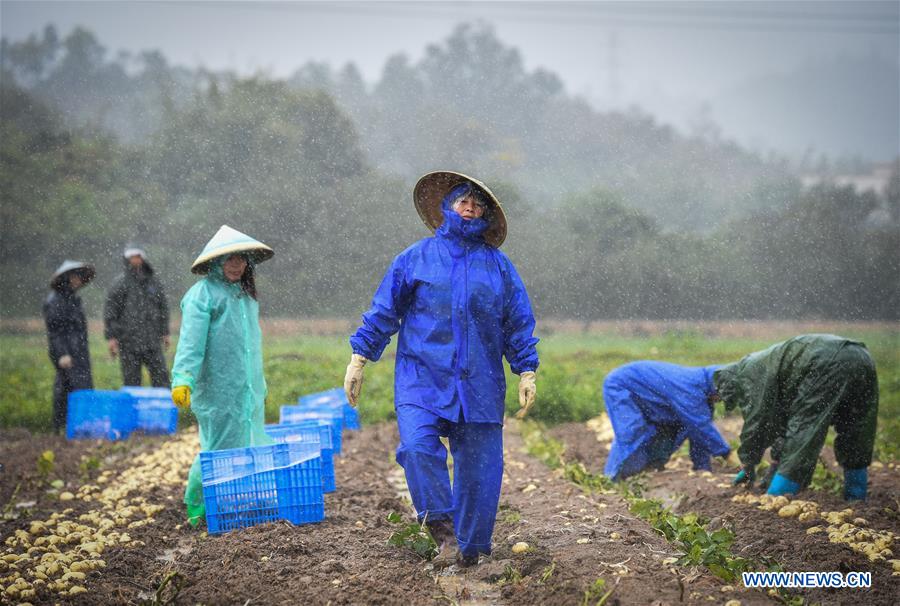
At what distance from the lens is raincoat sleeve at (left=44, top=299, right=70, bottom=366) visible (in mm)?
10719

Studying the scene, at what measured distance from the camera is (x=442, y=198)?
5.78 meters

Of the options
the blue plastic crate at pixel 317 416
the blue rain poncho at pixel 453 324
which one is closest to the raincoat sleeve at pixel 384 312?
the blue rain poncho at pixel 453 324

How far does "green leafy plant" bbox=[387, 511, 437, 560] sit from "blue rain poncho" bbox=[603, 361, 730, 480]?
2857 millimetres

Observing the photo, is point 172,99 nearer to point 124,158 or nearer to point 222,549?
point 124,158

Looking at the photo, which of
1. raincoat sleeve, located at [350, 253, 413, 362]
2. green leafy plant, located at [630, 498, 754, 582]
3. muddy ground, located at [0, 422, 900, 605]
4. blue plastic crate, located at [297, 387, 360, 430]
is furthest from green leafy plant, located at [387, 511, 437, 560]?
blue plastic crate, located at [297, 387, 360, 430]

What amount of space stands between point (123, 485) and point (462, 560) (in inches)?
147

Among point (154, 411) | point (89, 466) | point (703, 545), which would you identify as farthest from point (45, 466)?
point (703, 545)

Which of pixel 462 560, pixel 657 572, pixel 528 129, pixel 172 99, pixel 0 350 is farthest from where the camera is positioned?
pixel 528 129

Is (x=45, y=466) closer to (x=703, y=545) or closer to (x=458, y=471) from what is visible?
(x=458, y=471)

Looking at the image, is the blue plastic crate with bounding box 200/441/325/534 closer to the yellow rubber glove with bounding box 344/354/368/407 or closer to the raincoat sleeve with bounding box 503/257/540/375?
the yellow rubber glove with bounding box 344/354/368/407

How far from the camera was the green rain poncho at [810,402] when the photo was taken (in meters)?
6.37

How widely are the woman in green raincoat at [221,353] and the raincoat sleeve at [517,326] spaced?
5.93 ft

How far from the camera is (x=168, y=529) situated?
20.3 feet

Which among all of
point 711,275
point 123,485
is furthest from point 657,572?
point 711,275
